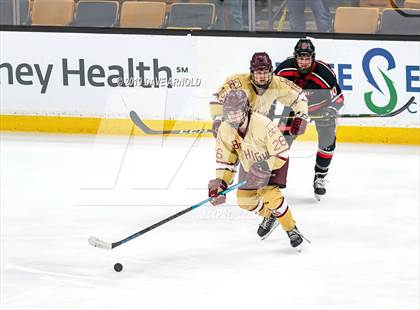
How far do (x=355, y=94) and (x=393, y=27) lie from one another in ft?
1.96

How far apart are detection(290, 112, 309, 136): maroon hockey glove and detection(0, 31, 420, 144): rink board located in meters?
1.90

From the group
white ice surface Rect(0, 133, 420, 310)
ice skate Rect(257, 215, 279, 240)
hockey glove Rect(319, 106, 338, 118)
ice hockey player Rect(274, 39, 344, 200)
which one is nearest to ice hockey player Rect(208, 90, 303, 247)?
ice skate Rect(257, 215, 279, 240)

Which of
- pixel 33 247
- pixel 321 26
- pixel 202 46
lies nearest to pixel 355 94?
pixel 321 26

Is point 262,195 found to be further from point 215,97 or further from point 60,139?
point 60,139

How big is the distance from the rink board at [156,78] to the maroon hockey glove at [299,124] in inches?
74.7

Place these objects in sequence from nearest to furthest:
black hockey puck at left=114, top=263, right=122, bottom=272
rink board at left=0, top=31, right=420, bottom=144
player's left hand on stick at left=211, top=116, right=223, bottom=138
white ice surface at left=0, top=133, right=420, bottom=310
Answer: white ice surface at left=0, top=133, right=420, bottom=310 < black hockey puck at left=114, top=263, right=122, bottom=272 < player's left hand on stick at left=211, top=116, right=223, bottom=138 < rink board at left=0, top=31, right=420, bottom=144

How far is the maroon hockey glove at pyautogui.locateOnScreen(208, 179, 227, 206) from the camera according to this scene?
6336 millimetres

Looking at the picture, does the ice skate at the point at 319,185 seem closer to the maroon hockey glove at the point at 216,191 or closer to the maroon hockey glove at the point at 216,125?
the maroon hockey glove at the point at 216,125

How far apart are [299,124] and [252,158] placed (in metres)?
0.73

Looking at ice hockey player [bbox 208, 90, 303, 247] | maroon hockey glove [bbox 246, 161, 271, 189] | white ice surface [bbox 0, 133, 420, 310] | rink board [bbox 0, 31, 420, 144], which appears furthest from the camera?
rink board [bbox 0, 31, 420, 144]

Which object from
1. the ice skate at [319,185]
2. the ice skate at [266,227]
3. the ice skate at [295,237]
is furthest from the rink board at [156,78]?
the ice skate at [295,237]

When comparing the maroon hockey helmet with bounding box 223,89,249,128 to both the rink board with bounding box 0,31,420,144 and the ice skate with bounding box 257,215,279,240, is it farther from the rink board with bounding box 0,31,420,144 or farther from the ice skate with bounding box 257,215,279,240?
the rink board with bounding box 0,31,420,144

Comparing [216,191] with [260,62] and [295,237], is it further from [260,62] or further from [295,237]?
[260,62]

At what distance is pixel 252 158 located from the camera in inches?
255
